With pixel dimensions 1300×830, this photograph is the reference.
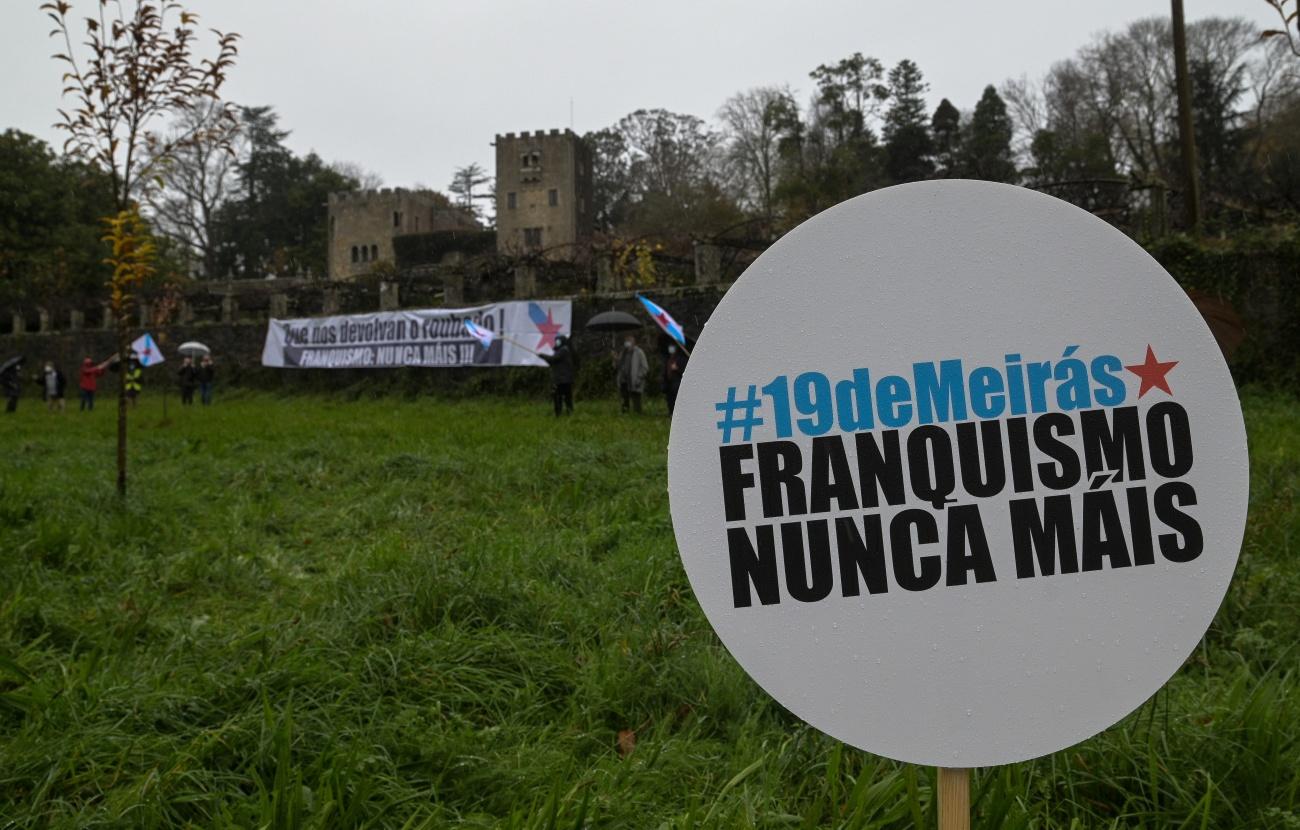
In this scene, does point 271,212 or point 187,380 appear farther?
point 271,212

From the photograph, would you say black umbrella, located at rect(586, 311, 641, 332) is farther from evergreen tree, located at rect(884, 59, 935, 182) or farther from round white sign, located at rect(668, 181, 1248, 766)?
evergreen tree, located at rect(884, 59, 935, 182)

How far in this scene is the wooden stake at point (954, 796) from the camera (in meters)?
1.79

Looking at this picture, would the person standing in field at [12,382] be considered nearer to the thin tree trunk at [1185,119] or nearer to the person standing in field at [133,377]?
the person standing in field at [133,377]

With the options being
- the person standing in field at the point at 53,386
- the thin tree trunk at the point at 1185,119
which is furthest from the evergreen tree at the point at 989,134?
the person standing in field at the point at 53,386

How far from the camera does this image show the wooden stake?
179 centimetres

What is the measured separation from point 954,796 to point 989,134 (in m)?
45.3

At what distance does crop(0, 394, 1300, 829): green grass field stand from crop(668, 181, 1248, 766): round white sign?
0.69 metres

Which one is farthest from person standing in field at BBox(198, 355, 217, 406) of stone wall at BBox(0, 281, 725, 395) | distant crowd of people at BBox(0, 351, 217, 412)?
stone wall at BBox(0, 281, 725, 395)

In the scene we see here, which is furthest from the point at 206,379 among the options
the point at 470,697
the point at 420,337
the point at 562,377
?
the point at 470,697

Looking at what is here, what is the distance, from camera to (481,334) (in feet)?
69.4

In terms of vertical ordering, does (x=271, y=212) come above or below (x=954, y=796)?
above

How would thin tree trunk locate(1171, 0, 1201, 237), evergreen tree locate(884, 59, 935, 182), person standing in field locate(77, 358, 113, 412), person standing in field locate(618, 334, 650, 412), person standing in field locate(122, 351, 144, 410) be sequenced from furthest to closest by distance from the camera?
1. evergreen tree locate(884, 59, 935, 182)
2. person standing in field locate(77, 358, 113, 412)
3. person standing in field locate(122, 351, 144, 410)
4. person standing in field locate(618, 334, 650, 412)
5. thin tree trunk locate(1171, 0, 1201, 237)

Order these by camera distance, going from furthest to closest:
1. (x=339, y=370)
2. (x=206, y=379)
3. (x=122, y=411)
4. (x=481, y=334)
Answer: (x=339, y=370) < (x=206, y=379) < (x=481, y=334) < (x=122, y=411)

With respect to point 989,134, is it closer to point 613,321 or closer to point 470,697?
point 613,321
